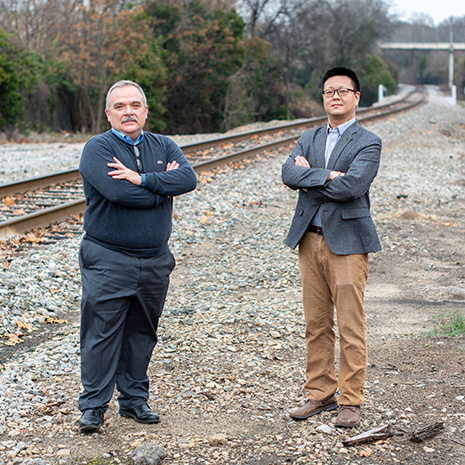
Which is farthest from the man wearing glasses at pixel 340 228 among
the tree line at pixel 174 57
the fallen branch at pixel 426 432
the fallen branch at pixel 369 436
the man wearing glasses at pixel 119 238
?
the tree line at pixel 174 57

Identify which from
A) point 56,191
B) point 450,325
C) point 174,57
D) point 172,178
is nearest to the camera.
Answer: point 172,178

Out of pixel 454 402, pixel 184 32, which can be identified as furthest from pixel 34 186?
pixel 184 32

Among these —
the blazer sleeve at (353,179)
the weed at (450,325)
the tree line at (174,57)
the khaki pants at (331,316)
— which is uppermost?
the tree line at (174,57)

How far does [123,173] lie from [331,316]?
1644 millimetres

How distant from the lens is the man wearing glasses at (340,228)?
3803 mm

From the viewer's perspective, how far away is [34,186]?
10.7 meters

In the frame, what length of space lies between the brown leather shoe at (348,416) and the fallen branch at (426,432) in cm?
34

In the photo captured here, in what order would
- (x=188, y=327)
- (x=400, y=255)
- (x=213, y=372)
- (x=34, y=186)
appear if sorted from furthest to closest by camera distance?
(x=34, y=186), (x=400, y=255), (x=188, y=327), (x=213, y=372)

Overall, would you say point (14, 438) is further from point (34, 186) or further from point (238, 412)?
point (34, 186)

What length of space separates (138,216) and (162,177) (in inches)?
11.3

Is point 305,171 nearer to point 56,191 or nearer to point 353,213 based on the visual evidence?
point 353,213

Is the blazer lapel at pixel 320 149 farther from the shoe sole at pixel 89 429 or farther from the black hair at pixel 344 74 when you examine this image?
the shoe sole at pixel 89 429

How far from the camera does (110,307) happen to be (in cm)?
380

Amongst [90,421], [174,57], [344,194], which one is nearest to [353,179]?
[344,194]
